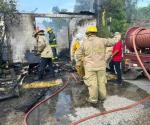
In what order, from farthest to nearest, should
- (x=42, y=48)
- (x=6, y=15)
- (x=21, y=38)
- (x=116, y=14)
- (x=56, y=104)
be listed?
(x=116, y=14) < (x=21, y=38) < (x=6, y=15) < (x=42, y=48) < (x=56, y=104)

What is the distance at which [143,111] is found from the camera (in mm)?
6785

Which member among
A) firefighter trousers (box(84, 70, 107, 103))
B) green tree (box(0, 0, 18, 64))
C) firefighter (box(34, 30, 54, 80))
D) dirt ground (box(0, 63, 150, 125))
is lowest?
dirt ground (box(0, 63, 150, 125))

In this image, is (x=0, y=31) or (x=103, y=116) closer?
(x=103, y=116)

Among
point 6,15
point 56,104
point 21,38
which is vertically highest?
point 6,15

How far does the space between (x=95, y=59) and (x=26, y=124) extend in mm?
2417

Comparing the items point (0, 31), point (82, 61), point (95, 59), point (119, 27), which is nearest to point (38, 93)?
point (82, 61)

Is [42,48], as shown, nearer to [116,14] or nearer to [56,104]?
[56,104]

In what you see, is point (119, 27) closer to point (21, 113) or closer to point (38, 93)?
point (38, 93)

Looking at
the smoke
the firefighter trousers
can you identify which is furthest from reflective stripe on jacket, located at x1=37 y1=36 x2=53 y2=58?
the smoke

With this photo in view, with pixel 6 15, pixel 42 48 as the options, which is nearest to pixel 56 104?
pixel 42 48

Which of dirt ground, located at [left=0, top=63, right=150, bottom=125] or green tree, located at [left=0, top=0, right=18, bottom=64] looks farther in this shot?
green tree, located at [left=0, top=0, right=18, bottom=64]

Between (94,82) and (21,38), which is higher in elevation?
(21,38)

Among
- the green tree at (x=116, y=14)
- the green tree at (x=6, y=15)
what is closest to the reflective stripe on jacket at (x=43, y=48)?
the green tree at (x=6, y=15)

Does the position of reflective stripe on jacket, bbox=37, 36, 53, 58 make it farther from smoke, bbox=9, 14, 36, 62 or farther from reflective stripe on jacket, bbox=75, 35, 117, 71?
smoke, bbox=9, 14, 36, 62
